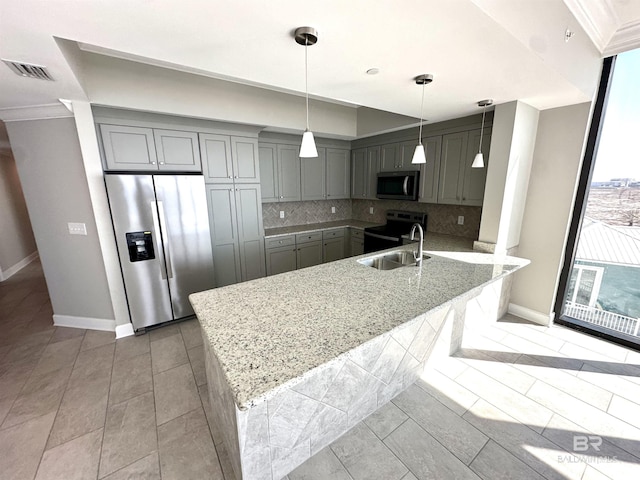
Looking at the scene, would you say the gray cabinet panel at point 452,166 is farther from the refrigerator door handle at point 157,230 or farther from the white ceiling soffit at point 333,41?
the refrigerator door handle at point 157,230

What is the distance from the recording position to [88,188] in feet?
8.65

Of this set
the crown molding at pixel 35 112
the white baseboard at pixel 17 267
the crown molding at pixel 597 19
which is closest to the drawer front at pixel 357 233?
the crown molding at pixel 597 19

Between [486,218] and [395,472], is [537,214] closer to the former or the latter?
[486,218]

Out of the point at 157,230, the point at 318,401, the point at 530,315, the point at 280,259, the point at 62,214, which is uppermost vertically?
the point at 62,214

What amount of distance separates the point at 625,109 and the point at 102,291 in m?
5.62

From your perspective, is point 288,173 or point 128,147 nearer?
point 128,147

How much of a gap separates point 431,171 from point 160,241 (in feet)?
11.1

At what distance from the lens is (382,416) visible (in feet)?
6.10

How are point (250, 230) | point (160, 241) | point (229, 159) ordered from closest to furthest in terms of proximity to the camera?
point (160, 241) → point (229, 159) → point (250, 230)

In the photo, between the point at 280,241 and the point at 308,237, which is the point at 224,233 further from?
the point at 308,237

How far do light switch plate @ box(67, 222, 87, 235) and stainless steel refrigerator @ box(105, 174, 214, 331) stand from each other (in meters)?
0.49

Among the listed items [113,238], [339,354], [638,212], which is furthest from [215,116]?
[638,212]

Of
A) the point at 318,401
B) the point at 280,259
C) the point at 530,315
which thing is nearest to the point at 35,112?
the point at 280,259

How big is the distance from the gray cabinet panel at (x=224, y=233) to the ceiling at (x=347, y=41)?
1470 mm
